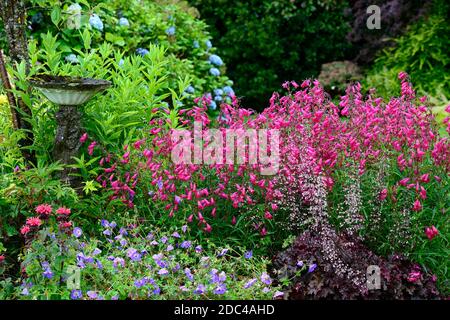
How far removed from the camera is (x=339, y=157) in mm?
4676

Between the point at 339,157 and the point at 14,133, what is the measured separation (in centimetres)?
212

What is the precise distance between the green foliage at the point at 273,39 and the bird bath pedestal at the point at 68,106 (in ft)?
20.4

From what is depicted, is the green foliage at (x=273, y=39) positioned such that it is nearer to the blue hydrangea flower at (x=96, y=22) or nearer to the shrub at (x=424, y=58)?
the shrub at (x=424, y=58)

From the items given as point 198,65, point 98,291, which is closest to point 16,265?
point 98,291

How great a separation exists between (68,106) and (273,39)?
6636mm

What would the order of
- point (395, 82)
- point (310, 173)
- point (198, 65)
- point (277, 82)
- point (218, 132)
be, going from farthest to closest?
point (277, 82) < point (395, 82) < point (198, 65) < point (218, 132) < point (310, 173)

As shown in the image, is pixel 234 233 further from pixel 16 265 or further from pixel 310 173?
pixel 16 265

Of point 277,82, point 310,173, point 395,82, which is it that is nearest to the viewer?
point 310,173

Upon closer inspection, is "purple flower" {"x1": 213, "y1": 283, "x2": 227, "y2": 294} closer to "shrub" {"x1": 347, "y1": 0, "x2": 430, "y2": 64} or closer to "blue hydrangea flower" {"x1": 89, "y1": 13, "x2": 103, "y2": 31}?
"blue hydrangea flower" {"x1": 89, "y1": 13, "x2": 103, "y2": 31}

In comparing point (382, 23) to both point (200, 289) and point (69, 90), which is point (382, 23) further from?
point (200, 289)

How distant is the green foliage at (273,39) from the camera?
1069 centimetres

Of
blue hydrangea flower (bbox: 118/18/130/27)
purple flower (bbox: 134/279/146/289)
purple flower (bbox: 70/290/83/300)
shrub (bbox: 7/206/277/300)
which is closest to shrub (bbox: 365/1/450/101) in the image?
blue hydrangea flower (bbox: 118/18/130/27)

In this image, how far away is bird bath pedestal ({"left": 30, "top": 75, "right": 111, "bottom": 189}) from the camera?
→ 13.8 feet

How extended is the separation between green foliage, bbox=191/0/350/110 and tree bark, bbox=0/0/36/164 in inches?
243
